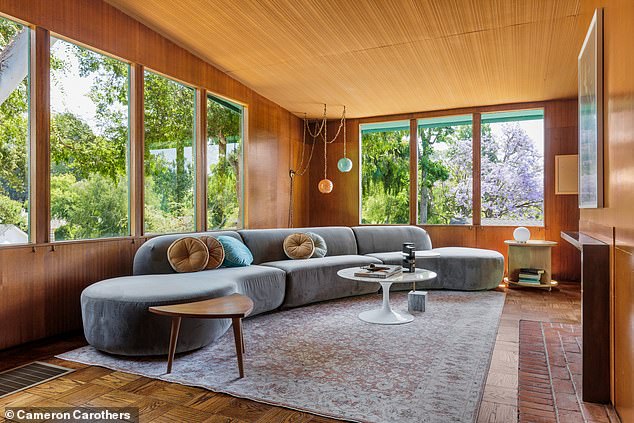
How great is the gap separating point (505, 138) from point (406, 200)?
178 centimetres

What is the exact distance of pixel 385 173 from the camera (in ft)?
24.0

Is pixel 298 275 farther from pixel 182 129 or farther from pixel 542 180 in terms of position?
pixel 542 180

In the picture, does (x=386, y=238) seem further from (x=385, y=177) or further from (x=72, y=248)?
(x=72, y=248)

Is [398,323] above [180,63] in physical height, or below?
below

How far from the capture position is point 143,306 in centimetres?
289

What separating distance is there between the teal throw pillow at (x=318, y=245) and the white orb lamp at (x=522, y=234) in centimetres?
266

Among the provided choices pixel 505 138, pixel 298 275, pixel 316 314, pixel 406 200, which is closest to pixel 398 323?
pixel 316 314

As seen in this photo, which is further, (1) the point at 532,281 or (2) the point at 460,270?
(1) the point at 532,281

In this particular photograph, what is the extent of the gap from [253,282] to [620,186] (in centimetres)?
289

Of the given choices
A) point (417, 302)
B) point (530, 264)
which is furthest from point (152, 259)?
point (530, 264)

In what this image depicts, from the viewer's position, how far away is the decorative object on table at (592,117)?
256cm

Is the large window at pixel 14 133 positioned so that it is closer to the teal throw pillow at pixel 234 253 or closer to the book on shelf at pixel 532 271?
the teal throw pillow at pixel 234 253

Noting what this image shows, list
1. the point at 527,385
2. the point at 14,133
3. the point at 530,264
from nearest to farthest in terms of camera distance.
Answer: the point at 527,385
the point at 14,133
the point at 530,264

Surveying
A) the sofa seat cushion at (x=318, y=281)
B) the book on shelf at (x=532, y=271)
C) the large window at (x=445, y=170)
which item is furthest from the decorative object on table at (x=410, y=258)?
the large window at (x=445, y=170)
